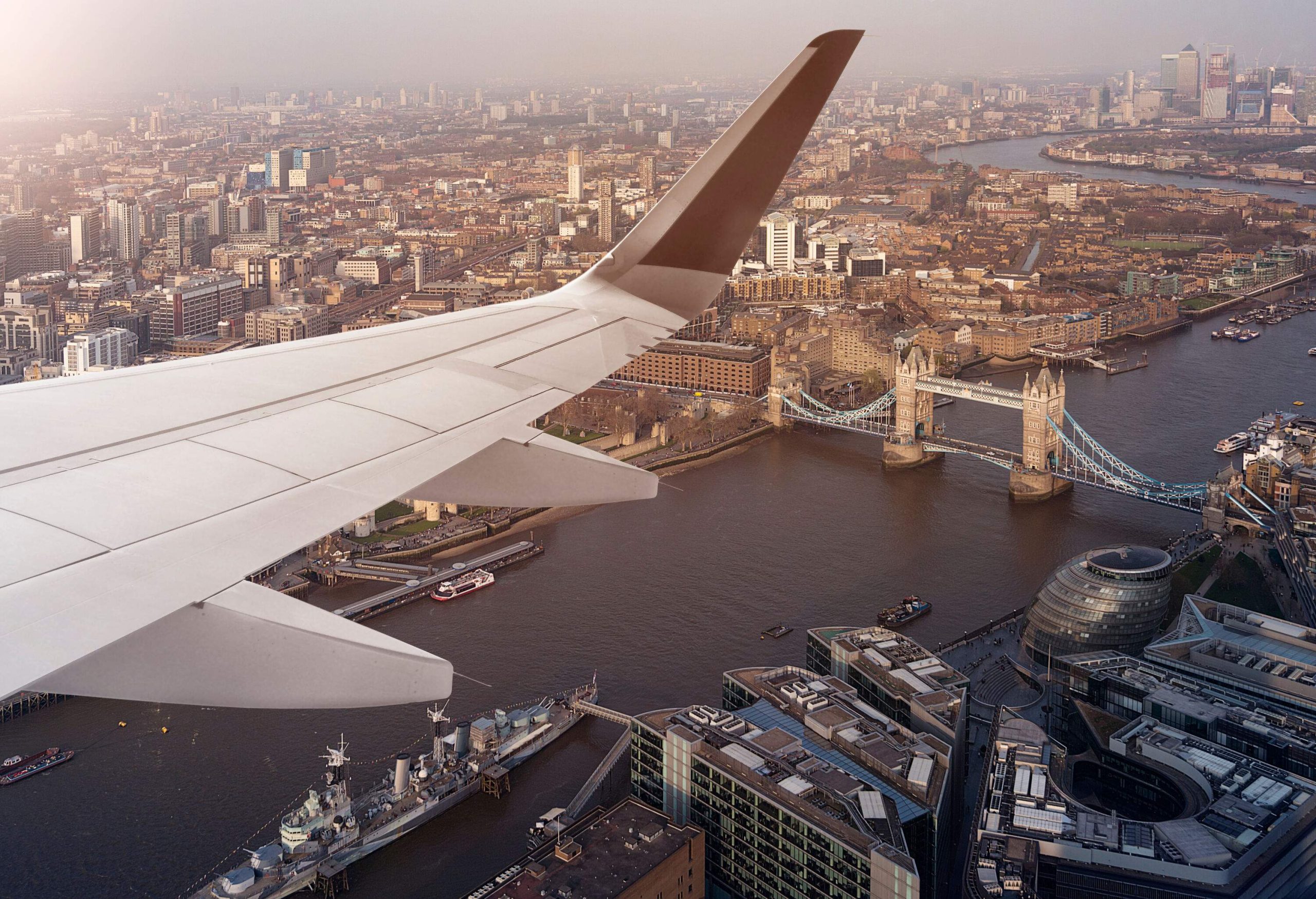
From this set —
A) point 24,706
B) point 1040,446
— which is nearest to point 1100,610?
point 1040,446

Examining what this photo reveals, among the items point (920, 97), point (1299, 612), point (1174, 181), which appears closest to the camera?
point (1299, 612)

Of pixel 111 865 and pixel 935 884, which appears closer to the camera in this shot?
pixel 935 884

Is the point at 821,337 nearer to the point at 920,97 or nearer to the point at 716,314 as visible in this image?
the point at 716,314

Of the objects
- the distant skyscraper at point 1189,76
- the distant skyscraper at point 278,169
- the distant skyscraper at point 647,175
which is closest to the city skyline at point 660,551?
the distant skyscraper at point 647,175

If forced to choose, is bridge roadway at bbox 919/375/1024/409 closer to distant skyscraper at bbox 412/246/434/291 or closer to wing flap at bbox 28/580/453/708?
distant skyscraper at bbox 412/246/434/291

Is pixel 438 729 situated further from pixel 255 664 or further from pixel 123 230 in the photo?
pixel 123 230

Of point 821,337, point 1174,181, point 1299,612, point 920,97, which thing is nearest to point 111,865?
point 1299,612
